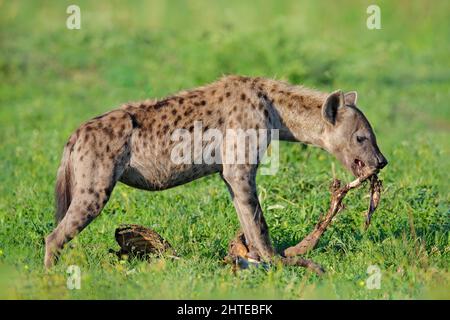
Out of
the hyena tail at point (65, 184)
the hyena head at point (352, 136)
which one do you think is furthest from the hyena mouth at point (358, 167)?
the hyena tail at point (65, 184)

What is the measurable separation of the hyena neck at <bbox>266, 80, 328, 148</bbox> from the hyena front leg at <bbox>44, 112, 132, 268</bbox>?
109 centimetres

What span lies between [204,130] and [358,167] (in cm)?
104

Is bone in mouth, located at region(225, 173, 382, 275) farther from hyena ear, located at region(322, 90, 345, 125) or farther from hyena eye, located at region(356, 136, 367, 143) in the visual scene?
hyena ear, located at region(322, 90, 345, 125)

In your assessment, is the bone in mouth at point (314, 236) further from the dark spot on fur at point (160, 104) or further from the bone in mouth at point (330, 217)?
the dark spot on fur at point (160, 104)

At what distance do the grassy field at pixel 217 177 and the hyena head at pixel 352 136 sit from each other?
20.4 inches

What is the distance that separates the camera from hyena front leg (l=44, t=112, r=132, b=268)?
6.46 meters

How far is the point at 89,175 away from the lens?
21.2 feet

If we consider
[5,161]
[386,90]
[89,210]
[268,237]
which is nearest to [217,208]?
[268,237]

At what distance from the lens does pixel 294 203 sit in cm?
791

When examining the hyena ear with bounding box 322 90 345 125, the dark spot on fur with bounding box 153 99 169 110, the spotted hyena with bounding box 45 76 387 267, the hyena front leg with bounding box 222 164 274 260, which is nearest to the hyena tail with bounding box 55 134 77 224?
the spotted hyena with bounding box 45 76 387 267

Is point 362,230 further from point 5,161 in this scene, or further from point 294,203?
point 5,161
